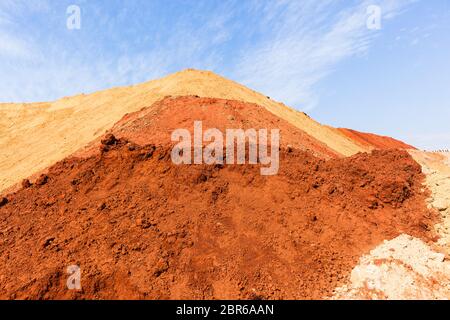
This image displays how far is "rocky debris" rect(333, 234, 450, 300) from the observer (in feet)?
21.7

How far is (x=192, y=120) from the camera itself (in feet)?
38.5

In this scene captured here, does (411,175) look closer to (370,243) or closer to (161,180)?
(370,243)

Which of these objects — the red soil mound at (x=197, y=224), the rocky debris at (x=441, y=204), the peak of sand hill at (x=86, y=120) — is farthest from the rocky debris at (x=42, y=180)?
the rocky debris at (x=441, y=204)

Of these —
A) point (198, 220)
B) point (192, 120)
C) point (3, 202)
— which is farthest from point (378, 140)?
point (3, 202)

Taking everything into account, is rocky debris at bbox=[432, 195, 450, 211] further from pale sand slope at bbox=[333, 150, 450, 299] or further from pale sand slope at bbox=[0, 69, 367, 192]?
pale sand slope at bbox=[0, 69, 367, 192]

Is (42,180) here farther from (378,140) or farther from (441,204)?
(378,140)

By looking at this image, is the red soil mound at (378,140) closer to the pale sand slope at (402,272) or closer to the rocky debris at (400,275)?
the pale sand slope at (402,272)

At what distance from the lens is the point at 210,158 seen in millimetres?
9742

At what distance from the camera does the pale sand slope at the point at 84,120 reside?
1404cm

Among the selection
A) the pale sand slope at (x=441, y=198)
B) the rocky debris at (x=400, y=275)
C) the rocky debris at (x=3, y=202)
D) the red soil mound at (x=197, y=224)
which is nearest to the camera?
the rocky debris at (x=400, y=275)

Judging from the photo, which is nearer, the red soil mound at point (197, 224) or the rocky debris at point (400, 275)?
the rocky debris at point (400, 275)

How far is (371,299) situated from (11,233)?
7955mm

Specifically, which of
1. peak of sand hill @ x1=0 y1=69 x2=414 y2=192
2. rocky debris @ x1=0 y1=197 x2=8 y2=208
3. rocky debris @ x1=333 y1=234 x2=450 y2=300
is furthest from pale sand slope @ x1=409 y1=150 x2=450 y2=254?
rocky debris @ x1=0 y1=197 x2=8 y2=208

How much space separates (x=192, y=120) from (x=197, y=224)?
469 cm
